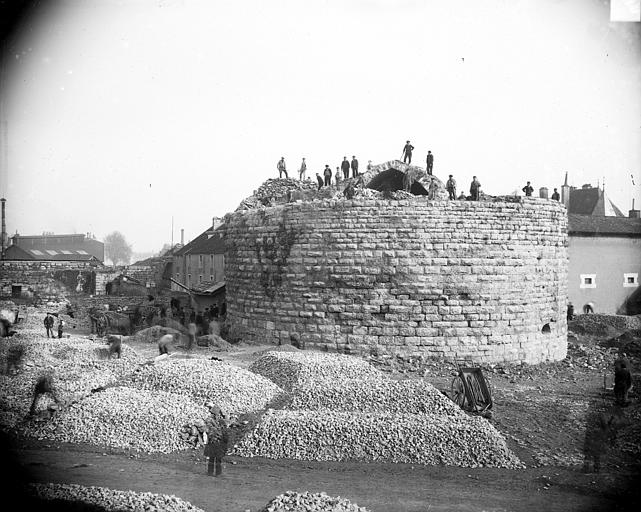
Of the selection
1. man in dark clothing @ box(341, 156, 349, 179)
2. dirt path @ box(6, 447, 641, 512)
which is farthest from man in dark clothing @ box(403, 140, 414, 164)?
dirt path @ box(6, 447, 641, 512)

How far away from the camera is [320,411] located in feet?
34.1

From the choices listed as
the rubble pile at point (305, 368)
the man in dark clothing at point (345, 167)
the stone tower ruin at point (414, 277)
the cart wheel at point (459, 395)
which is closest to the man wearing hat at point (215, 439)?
the rubble pile at point (305, 368)

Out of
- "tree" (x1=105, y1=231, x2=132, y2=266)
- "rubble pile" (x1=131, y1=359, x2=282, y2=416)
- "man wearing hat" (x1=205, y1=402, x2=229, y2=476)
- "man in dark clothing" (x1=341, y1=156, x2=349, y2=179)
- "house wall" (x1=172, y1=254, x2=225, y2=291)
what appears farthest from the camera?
"tree" (x1=105, y1=231, x2=132, y2=266)

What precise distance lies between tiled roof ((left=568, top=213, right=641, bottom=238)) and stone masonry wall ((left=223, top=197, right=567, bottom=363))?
47.1 feet

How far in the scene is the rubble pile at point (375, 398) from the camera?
1071 centimetres

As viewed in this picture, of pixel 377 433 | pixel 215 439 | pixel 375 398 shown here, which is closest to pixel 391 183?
pixel 375 398

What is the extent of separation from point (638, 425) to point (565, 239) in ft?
24.3

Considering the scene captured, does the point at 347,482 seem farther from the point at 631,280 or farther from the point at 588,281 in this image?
the point at 631,280

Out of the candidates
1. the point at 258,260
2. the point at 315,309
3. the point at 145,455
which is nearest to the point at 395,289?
the point at 315,309

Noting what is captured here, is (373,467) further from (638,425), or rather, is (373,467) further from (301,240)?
(301,240)

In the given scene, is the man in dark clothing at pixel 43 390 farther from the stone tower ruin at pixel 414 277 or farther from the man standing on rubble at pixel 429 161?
the man standing on rubble at pixel 429 161

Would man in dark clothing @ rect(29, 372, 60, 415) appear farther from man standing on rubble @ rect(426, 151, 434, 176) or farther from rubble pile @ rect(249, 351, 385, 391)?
man standing on rubble @ rect(426, 151, 434, 176)

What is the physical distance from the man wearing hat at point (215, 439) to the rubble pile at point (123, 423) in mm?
187

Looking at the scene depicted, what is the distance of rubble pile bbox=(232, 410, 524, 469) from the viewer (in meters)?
9.04
